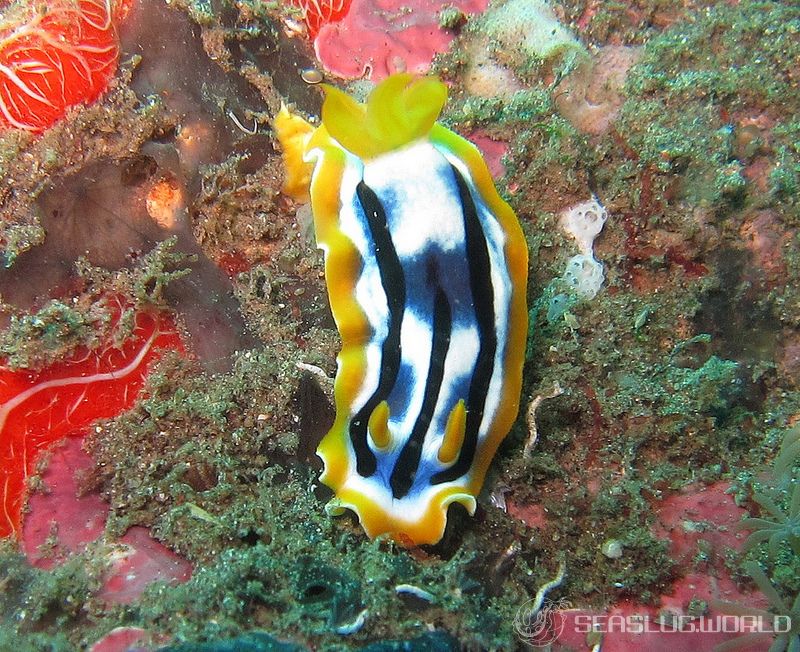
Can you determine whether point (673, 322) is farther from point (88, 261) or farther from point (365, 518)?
point (88, 261)

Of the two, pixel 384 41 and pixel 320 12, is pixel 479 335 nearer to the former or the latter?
pixel 384 41

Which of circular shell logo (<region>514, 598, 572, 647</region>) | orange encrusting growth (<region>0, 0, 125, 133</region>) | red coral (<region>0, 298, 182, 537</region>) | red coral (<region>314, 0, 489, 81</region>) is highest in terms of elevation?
red coral (<region>314, 0, 489, 81</region>)

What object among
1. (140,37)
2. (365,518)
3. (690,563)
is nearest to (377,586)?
(365,518)

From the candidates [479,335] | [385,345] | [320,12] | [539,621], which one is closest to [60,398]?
[385,345]

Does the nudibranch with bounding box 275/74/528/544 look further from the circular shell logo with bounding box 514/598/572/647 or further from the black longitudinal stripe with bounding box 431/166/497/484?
the circular shell logo with bounding box 514/598/572/647

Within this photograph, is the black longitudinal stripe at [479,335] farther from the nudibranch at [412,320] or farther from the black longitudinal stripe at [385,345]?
the black longitudinal stripe at [385,345]

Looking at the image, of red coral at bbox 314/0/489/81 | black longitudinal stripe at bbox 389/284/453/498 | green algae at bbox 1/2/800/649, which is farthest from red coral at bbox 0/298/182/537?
red coral at bbox 314/0/489/81

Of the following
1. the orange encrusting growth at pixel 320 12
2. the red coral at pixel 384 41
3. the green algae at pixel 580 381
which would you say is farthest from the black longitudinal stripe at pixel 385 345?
the orange encrusting growth at pixel 320 12

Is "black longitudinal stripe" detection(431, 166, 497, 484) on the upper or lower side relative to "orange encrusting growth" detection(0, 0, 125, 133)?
lower
